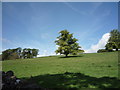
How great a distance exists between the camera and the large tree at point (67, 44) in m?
34.5

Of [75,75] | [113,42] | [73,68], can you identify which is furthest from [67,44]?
[113,42]

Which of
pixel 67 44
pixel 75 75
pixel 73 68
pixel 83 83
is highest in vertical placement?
pixel 67 44

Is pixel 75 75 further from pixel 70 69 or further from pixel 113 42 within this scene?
pixel 113 42

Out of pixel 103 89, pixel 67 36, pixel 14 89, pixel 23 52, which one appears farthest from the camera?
pixel 23 52

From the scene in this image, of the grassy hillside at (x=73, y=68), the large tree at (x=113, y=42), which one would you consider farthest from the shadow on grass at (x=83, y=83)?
the large tree at (x=113, y=42)

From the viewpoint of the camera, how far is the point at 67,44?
3622cm

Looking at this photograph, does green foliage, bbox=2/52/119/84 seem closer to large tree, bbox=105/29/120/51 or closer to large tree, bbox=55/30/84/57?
large tree, bbox=55/30/84/57

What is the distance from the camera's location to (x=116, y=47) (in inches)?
2077

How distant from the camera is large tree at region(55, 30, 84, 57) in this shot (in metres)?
34.5

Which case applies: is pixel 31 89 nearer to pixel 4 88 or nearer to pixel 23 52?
pixel 4 88

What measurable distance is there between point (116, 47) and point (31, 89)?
195 feet

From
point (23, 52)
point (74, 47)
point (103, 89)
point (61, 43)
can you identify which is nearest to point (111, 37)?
point (74, 47)

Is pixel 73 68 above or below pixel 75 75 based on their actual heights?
below

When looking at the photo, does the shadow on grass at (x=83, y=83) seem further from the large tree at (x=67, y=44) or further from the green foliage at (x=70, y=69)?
the large tree at (x=67, y=44)
